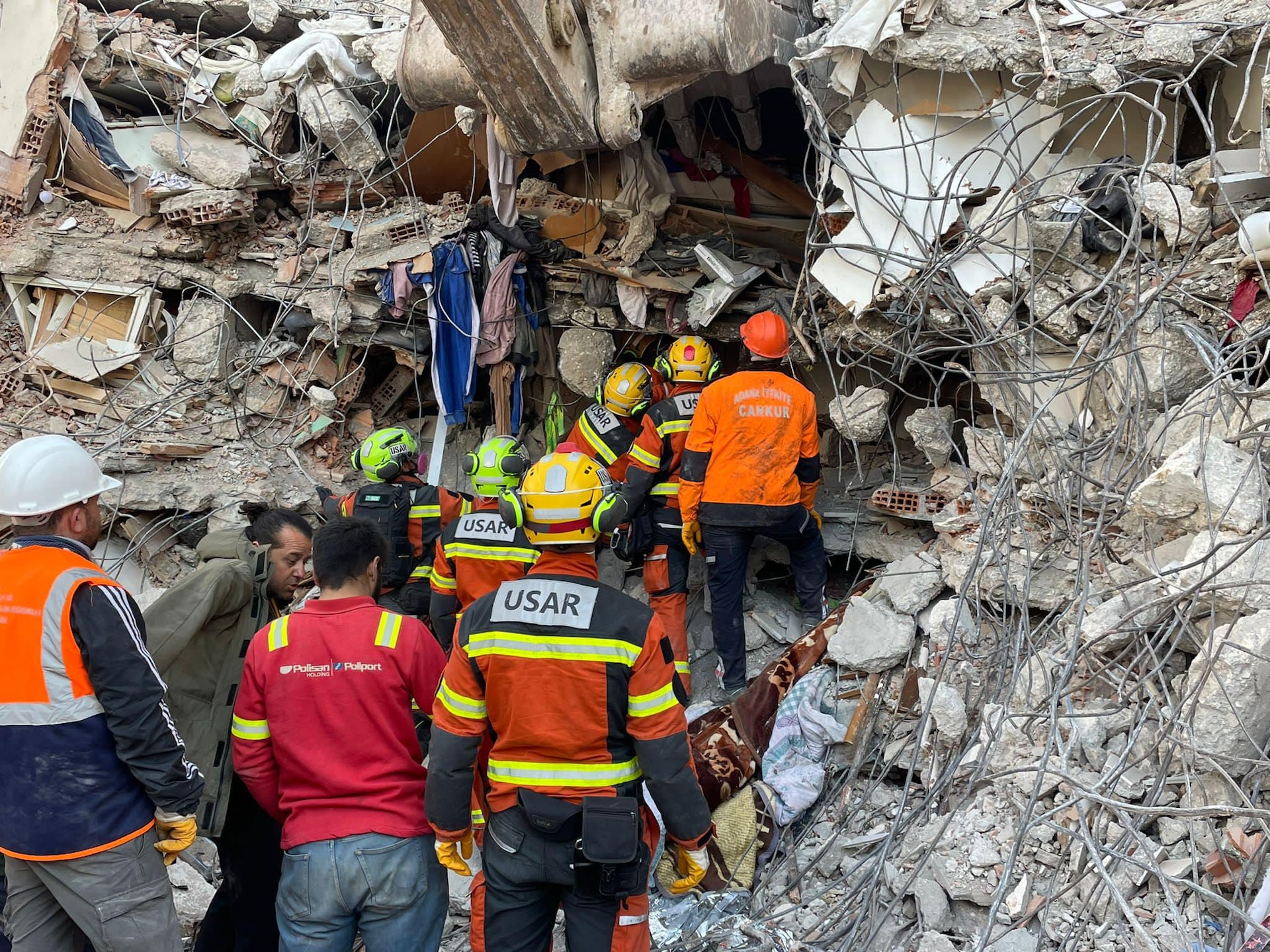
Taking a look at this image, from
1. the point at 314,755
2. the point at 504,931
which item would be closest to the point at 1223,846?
the point at 504,931

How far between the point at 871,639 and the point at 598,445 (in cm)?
203

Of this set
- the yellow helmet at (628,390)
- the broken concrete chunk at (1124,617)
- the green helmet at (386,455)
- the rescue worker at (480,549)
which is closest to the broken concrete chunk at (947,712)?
the broken concrete chunk at (1124,617)

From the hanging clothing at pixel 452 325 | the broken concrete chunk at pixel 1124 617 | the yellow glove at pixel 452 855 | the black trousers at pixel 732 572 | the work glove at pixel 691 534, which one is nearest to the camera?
the yellow glove at pixel 452 855

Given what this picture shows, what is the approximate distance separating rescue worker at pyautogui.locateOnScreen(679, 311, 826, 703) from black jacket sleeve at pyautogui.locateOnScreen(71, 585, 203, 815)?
114 inches

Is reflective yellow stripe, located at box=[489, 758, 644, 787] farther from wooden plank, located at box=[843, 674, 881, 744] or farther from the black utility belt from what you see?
wooden plank, located at box=[843, 674, 881, 744]

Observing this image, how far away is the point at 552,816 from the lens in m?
2.74

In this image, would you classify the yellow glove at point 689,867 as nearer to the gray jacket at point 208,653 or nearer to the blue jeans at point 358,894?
the blue jeans at point 358,894

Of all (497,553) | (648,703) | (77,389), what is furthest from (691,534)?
(77,389)

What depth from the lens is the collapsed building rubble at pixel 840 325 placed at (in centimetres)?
323

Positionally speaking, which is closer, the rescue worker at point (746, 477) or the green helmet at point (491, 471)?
the green helmet at point (491, 471)

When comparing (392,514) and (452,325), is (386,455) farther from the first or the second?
(452,325)

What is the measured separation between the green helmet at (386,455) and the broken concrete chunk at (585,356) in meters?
1.63

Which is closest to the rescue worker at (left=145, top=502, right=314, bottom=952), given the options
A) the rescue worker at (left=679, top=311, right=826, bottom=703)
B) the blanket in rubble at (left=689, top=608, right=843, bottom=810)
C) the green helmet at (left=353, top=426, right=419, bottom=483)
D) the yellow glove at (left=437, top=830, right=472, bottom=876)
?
the yellow glove at (left=437, top=830, right=472, bottom=876)

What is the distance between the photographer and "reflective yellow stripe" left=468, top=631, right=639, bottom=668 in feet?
8.86
